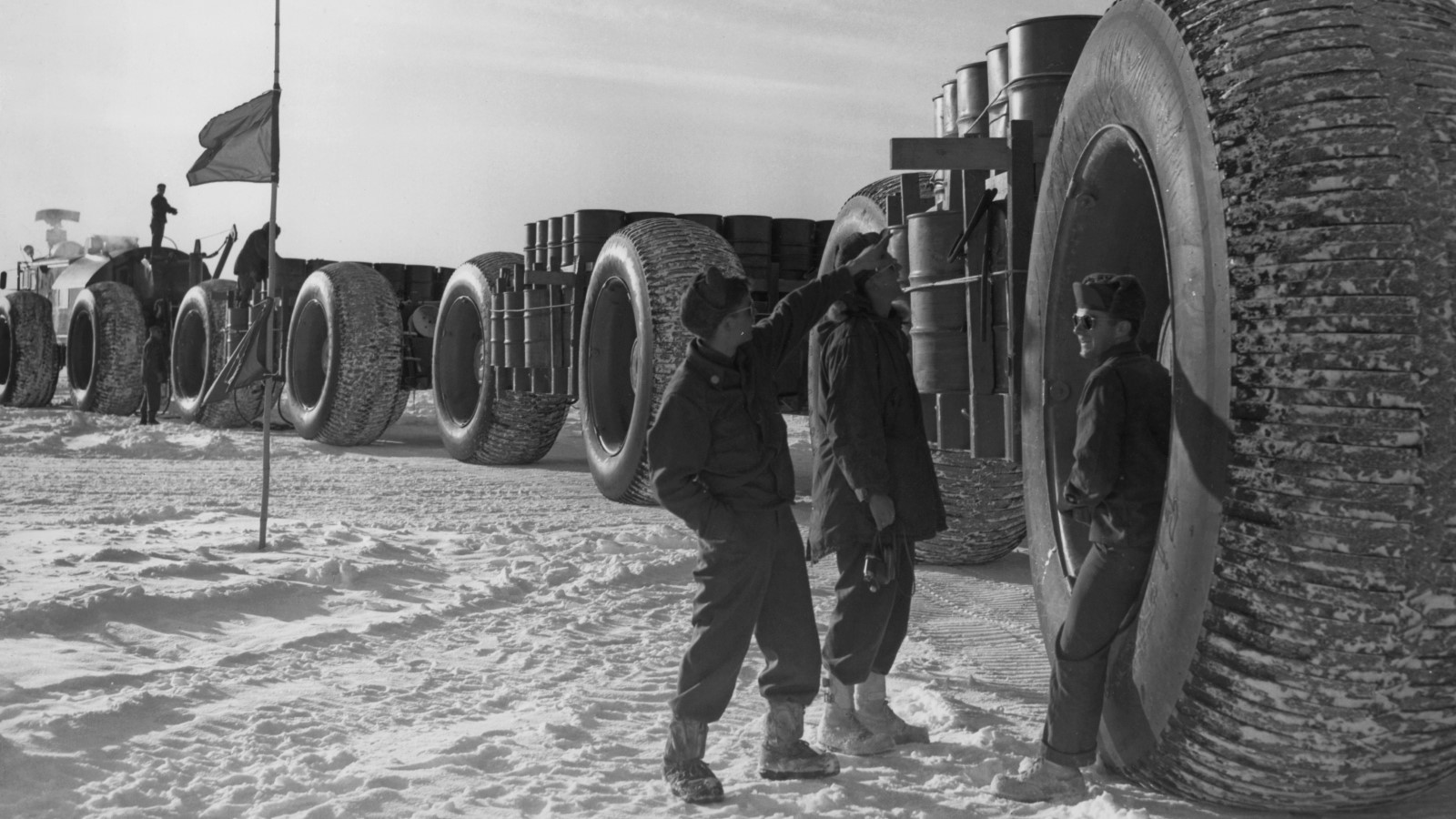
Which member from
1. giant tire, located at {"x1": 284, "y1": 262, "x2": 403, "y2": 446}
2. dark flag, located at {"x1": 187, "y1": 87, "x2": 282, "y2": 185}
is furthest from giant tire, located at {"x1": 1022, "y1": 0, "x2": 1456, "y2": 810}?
giant tire, located at {"x1": 284, "y1": 262, "x2": 403, "y2": 446}

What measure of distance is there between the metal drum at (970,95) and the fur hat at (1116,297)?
2.12 meters

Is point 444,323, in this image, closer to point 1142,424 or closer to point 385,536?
point 385,536

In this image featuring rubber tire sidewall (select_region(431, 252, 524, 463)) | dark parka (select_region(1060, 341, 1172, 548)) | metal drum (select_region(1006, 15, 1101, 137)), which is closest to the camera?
dark parka (select_region(1060, 341, 1172, 548))

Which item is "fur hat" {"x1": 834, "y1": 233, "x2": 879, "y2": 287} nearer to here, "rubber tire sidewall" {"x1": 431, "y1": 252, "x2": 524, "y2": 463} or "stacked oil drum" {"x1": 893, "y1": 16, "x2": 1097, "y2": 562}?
"stacked oil drum" {"x1": 893, "y1": 16, "x2": 1097, "y2": 562}

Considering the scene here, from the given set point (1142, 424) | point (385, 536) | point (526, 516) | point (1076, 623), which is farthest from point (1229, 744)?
point (526, 516)

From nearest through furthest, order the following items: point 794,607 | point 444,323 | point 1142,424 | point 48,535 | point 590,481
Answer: point 1142,424 → point 794,607 → point 48,535 → point 590,481 → point 444,323

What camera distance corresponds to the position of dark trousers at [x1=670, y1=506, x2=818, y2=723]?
3.15 meters

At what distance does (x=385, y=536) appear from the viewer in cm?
676

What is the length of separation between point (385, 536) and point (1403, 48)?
5.39 metres

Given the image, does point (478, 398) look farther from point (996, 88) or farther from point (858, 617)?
point (858, 617)

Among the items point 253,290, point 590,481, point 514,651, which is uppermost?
point 253,290

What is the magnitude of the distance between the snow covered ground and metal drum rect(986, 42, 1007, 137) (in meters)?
1.77

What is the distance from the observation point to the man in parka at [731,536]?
3.14 meters

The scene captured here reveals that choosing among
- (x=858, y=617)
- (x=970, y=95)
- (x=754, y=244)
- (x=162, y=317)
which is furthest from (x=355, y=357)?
(x=858, y=617)
